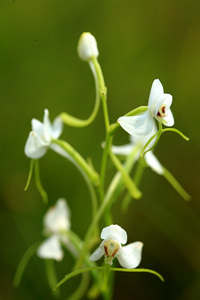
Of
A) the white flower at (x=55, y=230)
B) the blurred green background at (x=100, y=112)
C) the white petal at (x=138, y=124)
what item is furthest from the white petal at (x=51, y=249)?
the white petal at (x=138, y=124)

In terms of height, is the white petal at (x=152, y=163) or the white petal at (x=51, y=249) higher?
the white petal at (x=152, y=163)

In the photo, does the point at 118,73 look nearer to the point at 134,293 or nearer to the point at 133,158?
the point at 133,158

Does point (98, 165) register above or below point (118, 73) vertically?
below

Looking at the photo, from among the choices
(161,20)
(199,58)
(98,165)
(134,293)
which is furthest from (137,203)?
(161,20)

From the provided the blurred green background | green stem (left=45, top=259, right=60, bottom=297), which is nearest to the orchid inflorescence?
green stem (left=45, top=259, right=60, bottom=297)

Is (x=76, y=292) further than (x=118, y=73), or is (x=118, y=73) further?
(x=118, y=73)

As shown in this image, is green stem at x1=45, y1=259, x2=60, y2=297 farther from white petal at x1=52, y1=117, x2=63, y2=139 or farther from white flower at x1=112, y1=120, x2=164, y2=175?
white petal at x1=52, y1=117, x2=63, y2=139

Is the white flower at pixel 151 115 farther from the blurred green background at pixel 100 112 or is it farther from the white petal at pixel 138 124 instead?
the blurred green background at pixel 100 112
